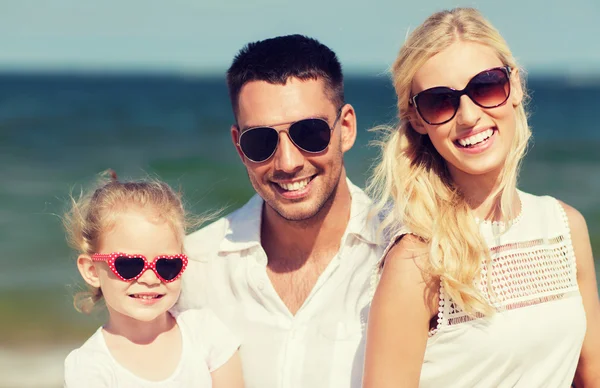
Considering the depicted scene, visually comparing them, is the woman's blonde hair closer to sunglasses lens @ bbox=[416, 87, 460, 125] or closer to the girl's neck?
sunglasses lens @ bbox=[416, 87, 460, 125]

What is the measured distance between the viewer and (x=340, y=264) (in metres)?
3.75

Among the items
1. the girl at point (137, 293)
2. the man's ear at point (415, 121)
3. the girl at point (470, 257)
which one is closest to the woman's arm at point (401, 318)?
the girl at point (470, 257)

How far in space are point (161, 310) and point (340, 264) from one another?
2.81 feet

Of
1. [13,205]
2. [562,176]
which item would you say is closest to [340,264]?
[13,205]

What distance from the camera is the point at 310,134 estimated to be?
3717mm

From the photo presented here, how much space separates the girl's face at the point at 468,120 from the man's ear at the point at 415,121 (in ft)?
0.27

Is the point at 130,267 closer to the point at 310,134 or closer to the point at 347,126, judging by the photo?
the point at 310,134

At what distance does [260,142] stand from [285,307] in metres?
0.75

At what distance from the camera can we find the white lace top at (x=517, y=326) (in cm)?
288

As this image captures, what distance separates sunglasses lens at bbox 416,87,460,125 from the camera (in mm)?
2900

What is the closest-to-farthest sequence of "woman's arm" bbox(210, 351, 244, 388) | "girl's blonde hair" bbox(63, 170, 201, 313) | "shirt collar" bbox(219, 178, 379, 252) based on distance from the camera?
"girl's blonde hair" bbox(63, 170, 201, 313) < "woman's arm" bbox(210, 351, 244, 388) < "shirt collar" bbox(219, 178, 379, 252)

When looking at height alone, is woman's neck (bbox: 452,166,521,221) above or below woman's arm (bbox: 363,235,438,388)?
above

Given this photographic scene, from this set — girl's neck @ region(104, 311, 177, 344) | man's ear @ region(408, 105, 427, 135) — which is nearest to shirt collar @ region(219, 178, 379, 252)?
girl's neck @ region(104, 311, 177, 344)

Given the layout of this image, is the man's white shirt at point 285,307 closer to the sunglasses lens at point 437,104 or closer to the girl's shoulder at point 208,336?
the girl's shoulder at point 208,336
